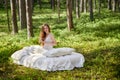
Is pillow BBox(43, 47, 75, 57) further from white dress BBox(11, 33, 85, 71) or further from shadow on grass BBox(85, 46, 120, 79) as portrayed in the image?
shadow on grass BBox(85, 46, 120, 79)

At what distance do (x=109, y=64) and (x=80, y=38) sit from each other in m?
6.25

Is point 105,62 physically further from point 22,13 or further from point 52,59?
point 22,13

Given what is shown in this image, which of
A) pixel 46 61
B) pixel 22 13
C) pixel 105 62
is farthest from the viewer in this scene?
pixel 22 13

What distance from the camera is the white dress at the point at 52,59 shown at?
12.5 m

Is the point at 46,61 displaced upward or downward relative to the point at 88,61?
upward

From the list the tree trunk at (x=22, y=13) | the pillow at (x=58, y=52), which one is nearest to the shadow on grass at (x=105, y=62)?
the pillow at (x=58, y=52)

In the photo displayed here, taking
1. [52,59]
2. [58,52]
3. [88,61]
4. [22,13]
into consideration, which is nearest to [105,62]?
[88,61]

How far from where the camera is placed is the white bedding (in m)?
12.5

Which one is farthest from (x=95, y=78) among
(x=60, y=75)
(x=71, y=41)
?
(x=71, y=41)

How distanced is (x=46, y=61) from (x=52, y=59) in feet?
0.93

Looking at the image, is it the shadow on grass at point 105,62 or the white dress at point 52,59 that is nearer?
the shadow on grass at point 105,62

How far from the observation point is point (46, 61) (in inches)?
496

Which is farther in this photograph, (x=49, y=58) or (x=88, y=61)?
(x=88, y=61)

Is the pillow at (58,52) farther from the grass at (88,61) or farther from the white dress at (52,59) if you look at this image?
the grass at (88,61)
